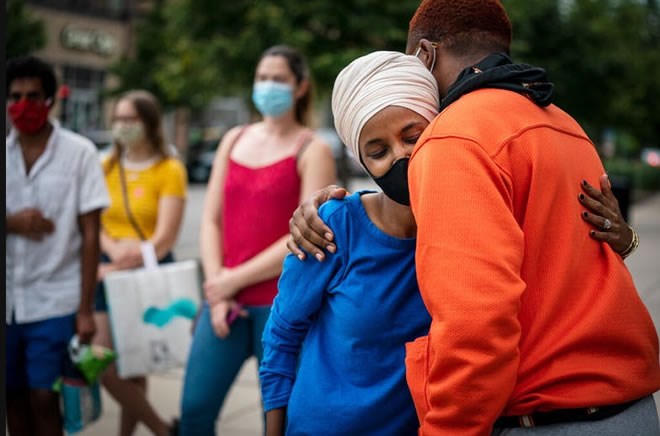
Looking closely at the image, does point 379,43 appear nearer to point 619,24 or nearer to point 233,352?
point 233,352

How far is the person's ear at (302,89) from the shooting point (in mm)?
4289

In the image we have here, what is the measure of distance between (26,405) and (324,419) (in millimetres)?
2461

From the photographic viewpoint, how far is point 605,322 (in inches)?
73.7

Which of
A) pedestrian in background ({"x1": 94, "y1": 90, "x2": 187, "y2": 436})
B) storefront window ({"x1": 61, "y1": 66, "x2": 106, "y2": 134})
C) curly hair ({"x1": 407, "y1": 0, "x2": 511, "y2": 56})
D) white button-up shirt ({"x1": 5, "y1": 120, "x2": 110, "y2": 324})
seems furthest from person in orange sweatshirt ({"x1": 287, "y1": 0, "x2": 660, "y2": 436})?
storefront window ({"x1": 61, "y1": 66, "x2": 106, "y2": 134})

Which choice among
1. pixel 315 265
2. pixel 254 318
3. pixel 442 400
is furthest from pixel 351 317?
pixel 254 318

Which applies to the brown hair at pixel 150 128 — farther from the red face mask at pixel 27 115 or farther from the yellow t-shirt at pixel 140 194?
the red face mask at pixel 27 115

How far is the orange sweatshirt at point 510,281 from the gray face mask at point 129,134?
3.76m

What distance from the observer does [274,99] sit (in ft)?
13.8

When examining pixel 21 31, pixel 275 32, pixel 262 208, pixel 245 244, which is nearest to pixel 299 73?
pixel 262 208

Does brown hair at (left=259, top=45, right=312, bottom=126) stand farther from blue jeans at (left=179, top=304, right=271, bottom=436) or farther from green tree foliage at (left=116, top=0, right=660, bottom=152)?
green tree foliage at (left=116, top=0, right=660, bottom=152)

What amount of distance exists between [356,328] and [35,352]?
90.5 inches

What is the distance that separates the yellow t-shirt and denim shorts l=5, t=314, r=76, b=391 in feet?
3.99

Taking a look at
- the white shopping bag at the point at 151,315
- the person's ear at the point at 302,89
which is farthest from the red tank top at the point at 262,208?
the white shopping bag at the point at 151,315

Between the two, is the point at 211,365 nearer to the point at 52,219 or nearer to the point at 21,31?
the point at 52,219
